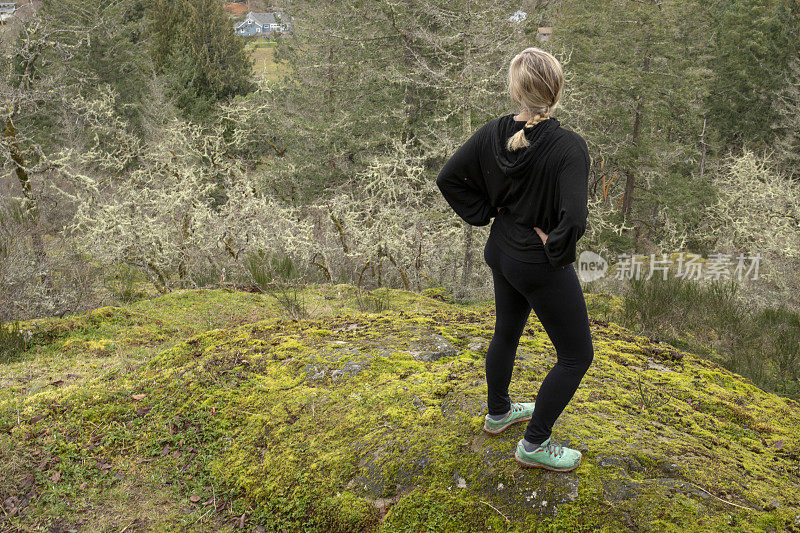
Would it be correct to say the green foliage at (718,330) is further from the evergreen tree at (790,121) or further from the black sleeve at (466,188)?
the evergreen tree at (790,121)

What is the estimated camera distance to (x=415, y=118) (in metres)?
12.5

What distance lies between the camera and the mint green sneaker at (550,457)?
2229mm

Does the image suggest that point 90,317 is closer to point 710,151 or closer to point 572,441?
point 572,441

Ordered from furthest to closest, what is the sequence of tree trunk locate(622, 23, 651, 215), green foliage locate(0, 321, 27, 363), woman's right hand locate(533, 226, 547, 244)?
1. tree trunk locate(622, 23, 651, 215)
2. green foliage locate(0, 321, 27, 363)
3. woman's right hand locate(533, 226, 547, 244)

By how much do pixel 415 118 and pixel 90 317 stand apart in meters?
9.19

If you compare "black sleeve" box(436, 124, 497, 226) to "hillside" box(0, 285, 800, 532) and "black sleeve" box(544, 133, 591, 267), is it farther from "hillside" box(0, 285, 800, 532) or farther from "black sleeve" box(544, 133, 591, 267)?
"hillside" box(0, 285, 800, 532)

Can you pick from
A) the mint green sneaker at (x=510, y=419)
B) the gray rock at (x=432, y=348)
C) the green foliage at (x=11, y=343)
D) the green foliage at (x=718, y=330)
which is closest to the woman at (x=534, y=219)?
the mint green sneaker at (x=510, y=419)

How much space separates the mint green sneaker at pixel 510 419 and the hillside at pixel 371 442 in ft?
0.23

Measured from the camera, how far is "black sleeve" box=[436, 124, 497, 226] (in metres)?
2.33

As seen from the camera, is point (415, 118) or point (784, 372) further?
point (415, 118)

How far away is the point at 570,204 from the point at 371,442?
161cm

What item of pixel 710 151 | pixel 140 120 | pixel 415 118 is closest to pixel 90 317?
pixel 415 118

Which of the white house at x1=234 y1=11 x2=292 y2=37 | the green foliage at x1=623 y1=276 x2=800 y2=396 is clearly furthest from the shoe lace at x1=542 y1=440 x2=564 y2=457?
the white house at x1=234 y1=11 x2=292 y2=37

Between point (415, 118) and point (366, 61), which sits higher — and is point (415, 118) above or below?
below
